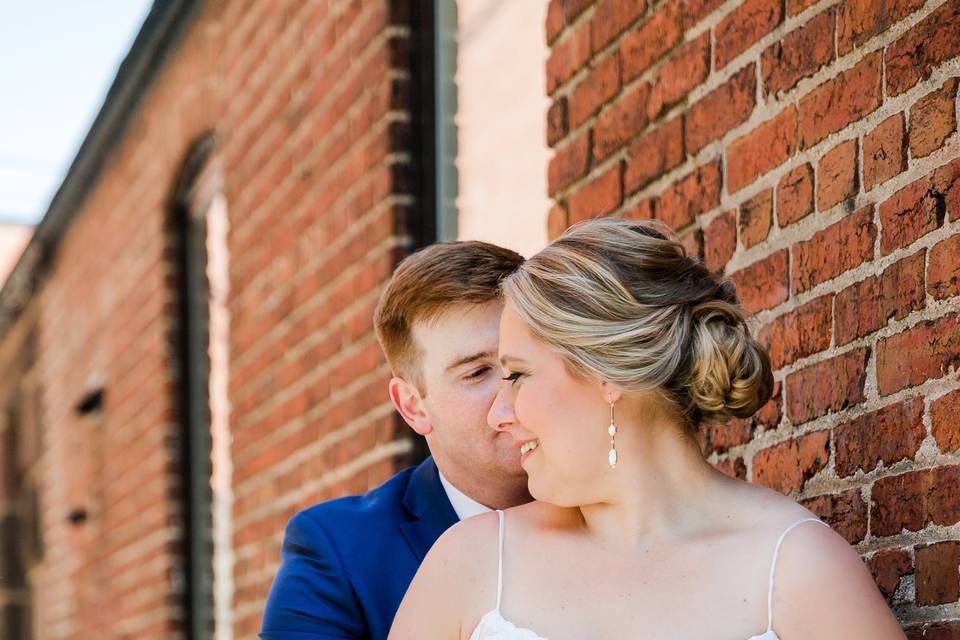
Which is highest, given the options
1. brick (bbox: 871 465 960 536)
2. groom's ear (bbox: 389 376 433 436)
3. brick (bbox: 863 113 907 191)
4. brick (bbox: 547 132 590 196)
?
brick (bbox: 547 132 590 196)

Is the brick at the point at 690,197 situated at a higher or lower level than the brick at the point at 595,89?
lower

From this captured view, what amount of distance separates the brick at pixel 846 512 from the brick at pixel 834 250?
0.41 meters

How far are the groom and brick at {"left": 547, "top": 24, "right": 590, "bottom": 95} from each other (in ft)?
2.72

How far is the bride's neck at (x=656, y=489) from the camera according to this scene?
266 centimetres

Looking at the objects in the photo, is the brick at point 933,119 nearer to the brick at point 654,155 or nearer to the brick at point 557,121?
the brick at point 654,155

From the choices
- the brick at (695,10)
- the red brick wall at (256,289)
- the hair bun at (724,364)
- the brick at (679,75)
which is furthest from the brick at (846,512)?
the red brick wall at (256,289)

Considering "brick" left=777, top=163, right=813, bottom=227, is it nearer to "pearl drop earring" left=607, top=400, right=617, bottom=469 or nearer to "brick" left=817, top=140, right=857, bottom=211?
"brick" left=817, top=140, right=857, bottom=211

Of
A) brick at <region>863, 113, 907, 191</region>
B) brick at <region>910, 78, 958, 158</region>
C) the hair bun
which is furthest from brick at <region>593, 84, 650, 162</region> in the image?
the hair bun

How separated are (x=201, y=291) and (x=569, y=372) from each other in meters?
5.77

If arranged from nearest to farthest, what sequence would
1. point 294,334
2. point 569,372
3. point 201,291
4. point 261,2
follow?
point 569,372
point 294,334
point 261,2
point 201,291

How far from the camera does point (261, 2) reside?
6.53 meters

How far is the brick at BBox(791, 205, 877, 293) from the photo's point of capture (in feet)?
9.43

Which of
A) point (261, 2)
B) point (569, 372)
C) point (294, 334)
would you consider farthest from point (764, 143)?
point (261, 2)

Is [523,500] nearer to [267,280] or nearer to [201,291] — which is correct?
[267,280]
